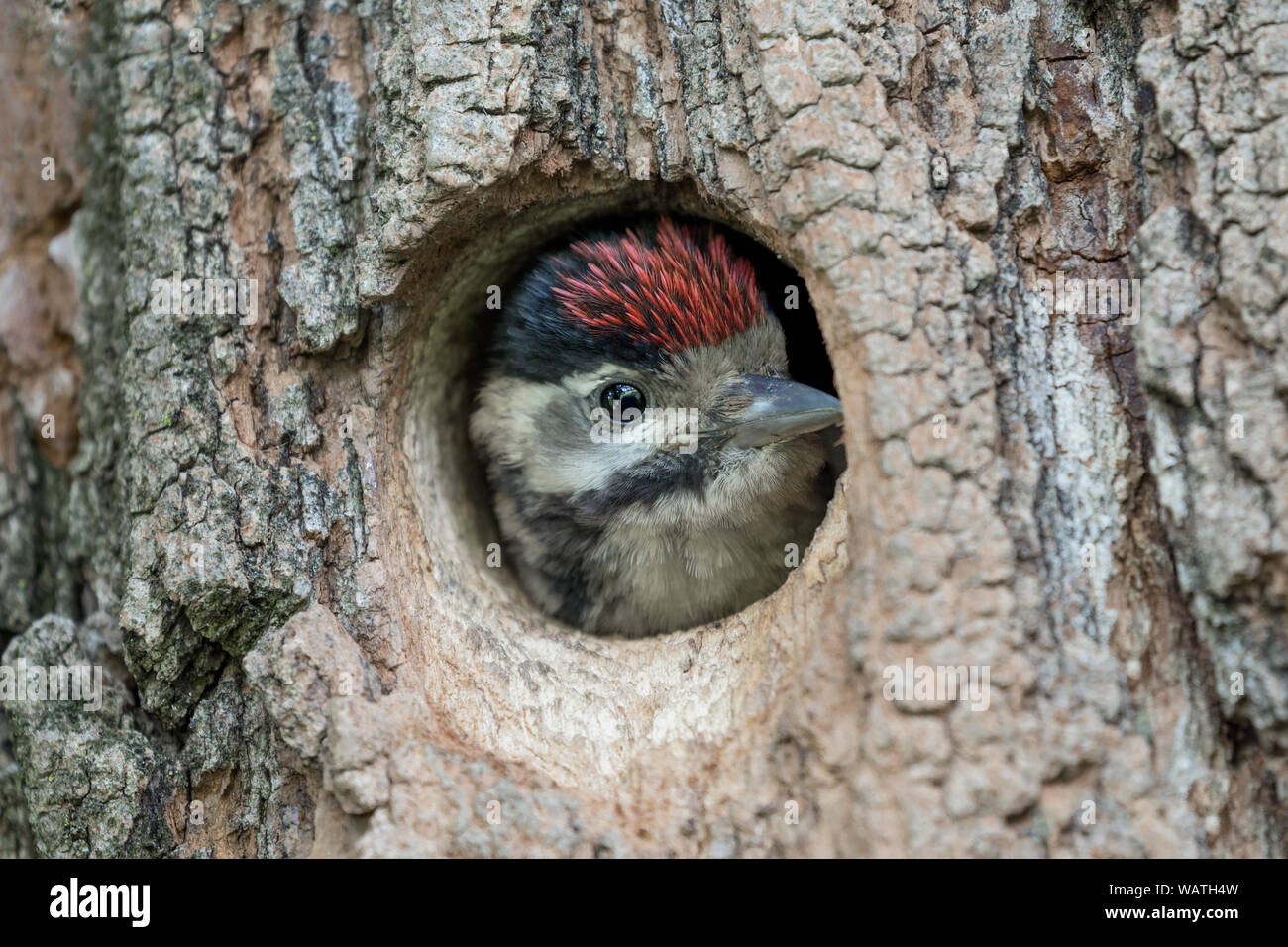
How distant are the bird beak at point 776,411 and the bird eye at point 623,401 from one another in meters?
0.36

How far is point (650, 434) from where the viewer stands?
3.83m

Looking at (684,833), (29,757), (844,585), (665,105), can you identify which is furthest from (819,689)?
(29,757)

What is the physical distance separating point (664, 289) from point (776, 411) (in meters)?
0.59

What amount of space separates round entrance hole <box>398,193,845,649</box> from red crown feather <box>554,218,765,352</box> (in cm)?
14

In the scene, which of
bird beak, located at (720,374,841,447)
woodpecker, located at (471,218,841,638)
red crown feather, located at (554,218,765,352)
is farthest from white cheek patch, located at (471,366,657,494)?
bird beak, located at (720,374,841,447)

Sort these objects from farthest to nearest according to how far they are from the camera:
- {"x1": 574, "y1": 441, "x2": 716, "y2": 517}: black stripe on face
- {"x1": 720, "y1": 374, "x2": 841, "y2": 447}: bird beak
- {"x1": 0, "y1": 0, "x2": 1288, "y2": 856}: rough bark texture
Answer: {"x1": 574, "y1": 441, "x2": 716, "y2": 517}: black stripe on face, {"x1": 720, "y1": 374, "x2": 841, "y2": 447}: bird beak, {"x1": 0, "y1": 0, "x2": 1288, "y2": 856}: rough bark texture

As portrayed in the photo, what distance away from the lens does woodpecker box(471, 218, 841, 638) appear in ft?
12.1

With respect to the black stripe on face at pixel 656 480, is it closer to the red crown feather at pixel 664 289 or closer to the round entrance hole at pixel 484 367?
the round entrance hole at pixel 484 367

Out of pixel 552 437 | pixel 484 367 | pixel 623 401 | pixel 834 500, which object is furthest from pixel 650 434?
pixel 484 367

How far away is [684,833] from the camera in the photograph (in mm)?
2766

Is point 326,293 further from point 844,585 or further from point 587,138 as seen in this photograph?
point 844,585

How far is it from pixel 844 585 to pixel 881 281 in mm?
820

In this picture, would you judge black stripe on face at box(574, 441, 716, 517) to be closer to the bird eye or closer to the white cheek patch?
the white cheek patch

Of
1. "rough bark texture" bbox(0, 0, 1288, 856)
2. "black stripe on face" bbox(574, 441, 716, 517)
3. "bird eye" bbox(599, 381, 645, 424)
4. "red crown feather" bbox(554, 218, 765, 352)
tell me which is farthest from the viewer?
"bird eye" bbox(599, 381, 645, 424)
